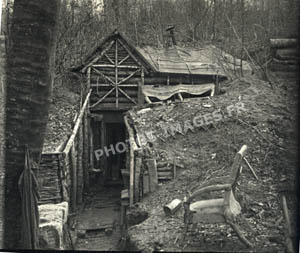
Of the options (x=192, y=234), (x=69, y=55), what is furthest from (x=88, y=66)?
(x=192, y=234)

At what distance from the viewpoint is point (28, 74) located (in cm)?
206

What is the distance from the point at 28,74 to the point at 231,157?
3.30 m

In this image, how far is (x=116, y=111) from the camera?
876 cm

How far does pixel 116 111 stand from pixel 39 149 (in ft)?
21.6

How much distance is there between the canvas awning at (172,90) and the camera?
28.0 feet

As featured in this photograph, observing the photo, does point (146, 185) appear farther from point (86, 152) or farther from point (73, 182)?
point (86, 152)

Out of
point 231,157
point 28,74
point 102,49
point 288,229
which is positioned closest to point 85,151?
point 102,49

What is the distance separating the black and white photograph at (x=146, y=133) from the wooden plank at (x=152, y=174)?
0.13ft

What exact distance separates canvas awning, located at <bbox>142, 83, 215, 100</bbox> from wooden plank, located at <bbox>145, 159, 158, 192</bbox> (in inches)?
141

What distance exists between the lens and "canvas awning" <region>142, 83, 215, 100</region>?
336 inches

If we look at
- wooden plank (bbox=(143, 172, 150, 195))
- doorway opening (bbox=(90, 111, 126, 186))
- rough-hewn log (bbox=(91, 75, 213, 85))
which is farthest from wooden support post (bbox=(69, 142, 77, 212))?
rough-hewn log (bbox=(91, 75, 213, 85))

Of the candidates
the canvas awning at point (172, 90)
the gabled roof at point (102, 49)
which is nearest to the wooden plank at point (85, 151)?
the gabled roof at point (102, 49)

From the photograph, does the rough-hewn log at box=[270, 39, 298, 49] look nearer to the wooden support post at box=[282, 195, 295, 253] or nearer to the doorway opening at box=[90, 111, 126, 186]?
the wooden support post at box=[282, 195, 295, 253]

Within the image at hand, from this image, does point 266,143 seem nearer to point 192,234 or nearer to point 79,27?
point 192,234
